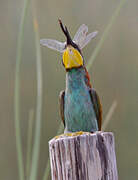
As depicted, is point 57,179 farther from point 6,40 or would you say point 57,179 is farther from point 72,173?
point 6,40

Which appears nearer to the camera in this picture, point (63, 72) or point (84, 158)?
point (84, 158)

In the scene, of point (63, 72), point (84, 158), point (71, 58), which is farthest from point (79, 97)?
point (63, 72)

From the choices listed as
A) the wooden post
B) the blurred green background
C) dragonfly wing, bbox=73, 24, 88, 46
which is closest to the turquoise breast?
dragonfly wing, bbox=73, 24, 88, 46

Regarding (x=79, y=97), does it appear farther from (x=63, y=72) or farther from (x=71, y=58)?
(x=63, y=72)

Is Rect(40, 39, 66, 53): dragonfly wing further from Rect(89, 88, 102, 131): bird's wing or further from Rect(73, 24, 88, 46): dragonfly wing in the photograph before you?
Rect(89, 88, 102, 131): bird's wing

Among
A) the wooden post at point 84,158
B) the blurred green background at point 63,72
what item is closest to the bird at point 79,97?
the wooden post at point 84,158

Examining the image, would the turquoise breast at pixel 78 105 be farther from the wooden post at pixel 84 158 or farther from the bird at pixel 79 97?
the wooden post at pixel 84 158
